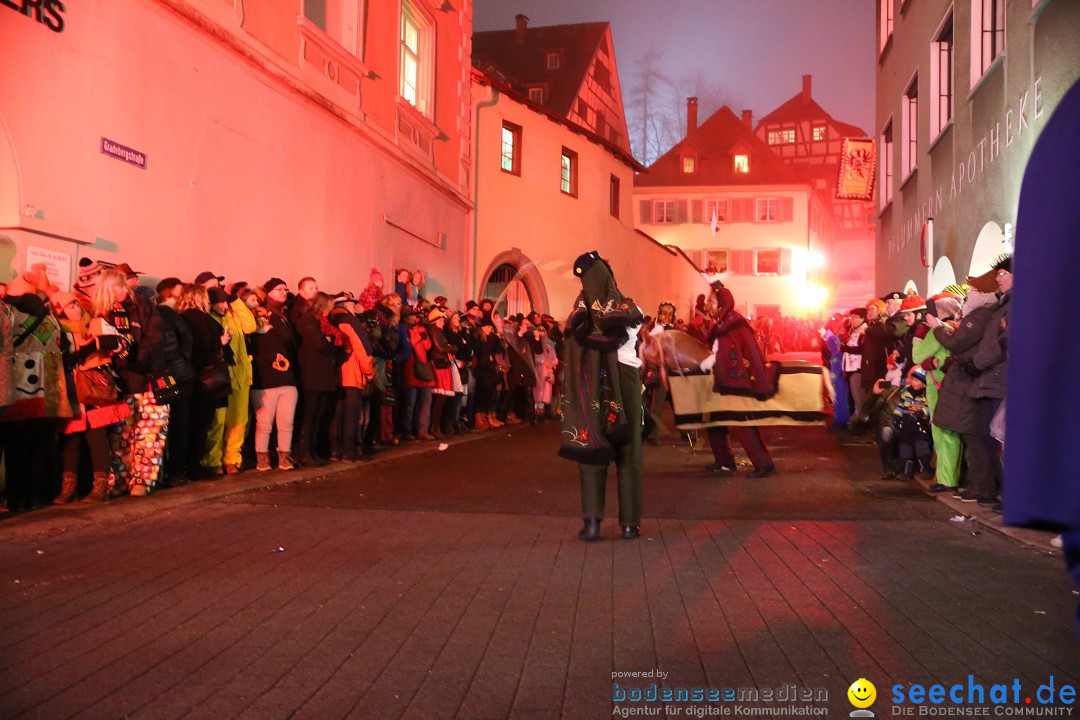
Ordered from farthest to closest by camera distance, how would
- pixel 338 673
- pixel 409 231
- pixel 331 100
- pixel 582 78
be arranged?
pixel 582 78, pixel 409 231, pixel 331 100, pixel 338 673

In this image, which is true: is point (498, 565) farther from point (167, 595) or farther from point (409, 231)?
point (409, 231)

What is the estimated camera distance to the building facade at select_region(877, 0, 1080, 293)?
11.8 metres

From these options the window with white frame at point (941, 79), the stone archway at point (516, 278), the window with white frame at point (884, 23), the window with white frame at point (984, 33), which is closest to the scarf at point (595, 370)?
the window with white frame at point (984, 33)

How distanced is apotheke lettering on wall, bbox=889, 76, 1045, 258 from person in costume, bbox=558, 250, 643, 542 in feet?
22.5

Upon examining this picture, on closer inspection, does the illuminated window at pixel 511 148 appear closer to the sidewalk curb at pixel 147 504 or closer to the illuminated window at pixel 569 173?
the illuminated window at pixel 569 173

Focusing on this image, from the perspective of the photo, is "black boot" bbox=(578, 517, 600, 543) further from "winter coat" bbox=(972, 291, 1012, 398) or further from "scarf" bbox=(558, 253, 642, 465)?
"winter coat" bbox=(972, 291, 1012, 398)

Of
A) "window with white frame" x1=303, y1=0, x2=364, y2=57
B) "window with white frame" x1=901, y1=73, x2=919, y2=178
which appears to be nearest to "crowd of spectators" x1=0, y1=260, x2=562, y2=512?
"window with white frame" x1=303, y1=0, x2=364, y2=57

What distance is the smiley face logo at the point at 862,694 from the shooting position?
373cm

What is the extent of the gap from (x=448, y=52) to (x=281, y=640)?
65.0 feet

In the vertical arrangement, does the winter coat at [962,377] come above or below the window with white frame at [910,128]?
below

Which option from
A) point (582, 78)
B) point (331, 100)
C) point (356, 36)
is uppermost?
point (582, 78)

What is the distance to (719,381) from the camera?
11.4 m

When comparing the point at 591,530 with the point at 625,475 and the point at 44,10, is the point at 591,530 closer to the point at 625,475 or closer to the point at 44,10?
the point at 625,475

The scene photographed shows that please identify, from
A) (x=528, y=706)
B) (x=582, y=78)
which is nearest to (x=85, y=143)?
(x=528, y=706)
